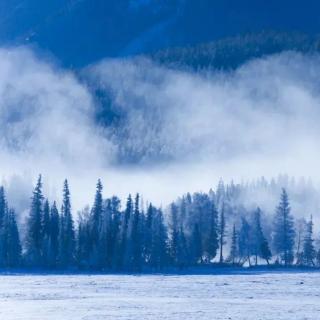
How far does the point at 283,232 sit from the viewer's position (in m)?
149

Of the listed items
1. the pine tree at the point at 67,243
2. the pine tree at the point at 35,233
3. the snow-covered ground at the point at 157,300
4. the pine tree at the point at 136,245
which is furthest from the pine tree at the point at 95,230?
the snow-covered ground at the point at 157,300

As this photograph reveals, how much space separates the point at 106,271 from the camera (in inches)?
4688

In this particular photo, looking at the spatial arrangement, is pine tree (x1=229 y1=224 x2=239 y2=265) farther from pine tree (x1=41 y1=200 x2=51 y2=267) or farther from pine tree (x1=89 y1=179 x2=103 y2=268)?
pine tree (x1=41 y1=200 x2=51 y2=267)

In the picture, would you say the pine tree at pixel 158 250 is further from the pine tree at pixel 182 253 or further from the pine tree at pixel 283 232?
the pine tree at pixel 283 232

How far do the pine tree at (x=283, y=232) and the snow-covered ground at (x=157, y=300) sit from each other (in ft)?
193

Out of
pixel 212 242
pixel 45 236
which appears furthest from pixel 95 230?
pixel 212 242

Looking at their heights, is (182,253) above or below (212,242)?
below

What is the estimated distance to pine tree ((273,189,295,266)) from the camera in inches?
5733

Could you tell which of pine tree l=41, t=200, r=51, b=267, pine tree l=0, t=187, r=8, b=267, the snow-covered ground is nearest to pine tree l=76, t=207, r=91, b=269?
pine tree l=41, t=200, r=51, b=267

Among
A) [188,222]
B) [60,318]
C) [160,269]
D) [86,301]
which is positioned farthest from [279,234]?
[60,318]

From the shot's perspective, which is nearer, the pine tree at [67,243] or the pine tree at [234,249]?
the pine tree at [67,243]

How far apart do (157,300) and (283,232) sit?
88424 millimetres

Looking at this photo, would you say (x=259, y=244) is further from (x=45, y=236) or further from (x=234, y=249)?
(x=45, y=236)

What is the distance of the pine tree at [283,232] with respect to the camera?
146 m
